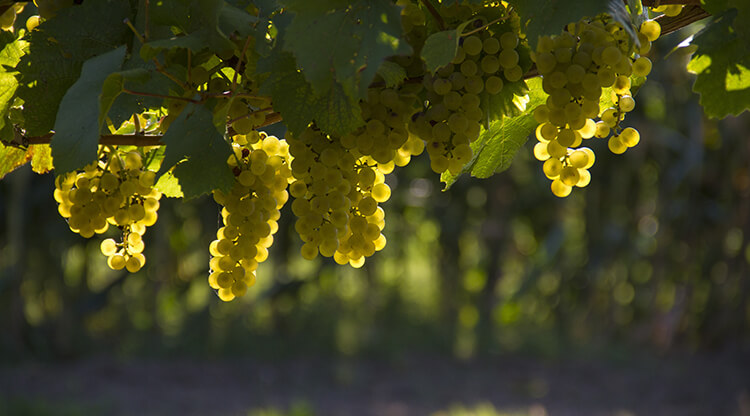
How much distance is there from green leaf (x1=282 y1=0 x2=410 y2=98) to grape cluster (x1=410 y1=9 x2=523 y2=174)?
0.10 metres

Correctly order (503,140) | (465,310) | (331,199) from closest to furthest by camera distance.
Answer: (331,199) < (503,140) < (465,310)

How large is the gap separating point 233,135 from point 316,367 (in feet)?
18.4

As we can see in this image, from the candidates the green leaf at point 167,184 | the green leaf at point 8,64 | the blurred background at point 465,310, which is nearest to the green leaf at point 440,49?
the green leaf at point 167,184

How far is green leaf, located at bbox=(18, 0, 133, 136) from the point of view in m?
0.70

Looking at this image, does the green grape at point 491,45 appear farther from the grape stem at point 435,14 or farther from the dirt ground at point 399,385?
the dirt ground at point 399,385

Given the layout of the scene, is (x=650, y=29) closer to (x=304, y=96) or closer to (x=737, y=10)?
(x=737, y=10)

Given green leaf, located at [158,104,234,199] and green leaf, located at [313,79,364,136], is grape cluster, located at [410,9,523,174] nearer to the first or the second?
green leaf, located at [313,79,364,136]

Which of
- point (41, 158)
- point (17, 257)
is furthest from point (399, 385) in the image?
point (41, 158)

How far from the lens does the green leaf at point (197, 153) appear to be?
2.11ft

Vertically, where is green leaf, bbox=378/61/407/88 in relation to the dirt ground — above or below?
above

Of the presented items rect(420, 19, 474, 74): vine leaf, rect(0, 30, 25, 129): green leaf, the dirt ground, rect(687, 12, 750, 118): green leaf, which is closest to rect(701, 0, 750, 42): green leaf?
rect(687, 12, 750, 118): green leaf

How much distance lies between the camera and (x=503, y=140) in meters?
0.83

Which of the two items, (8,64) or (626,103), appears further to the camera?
(8,64)

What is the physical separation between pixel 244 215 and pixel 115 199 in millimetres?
151
